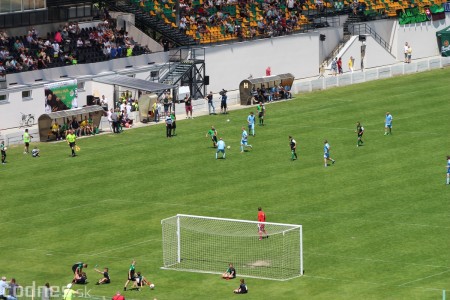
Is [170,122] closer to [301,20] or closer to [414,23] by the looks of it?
[301,20]

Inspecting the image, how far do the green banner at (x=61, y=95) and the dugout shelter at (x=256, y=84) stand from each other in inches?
498

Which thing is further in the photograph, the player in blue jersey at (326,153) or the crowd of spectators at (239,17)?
the crowd of spectators at (239,17)

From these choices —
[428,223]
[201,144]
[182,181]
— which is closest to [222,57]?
[201,144]

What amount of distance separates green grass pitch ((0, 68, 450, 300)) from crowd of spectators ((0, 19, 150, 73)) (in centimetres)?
804

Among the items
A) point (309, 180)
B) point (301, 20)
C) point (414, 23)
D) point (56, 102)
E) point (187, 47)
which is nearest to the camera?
point (309, 180)

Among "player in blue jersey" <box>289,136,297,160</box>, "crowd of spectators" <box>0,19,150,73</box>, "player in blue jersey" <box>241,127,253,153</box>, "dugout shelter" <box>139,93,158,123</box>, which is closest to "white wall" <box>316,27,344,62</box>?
"crowd of spectators" <box>0,19,150,73</box>

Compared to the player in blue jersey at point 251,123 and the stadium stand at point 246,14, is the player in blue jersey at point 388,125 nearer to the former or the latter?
the player in blue jersey at point 251,123

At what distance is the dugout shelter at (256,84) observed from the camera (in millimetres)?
94875

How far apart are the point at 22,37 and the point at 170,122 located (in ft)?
46.3

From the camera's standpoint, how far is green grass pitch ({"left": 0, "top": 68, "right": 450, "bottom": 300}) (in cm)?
5516

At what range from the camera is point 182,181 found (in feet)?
236

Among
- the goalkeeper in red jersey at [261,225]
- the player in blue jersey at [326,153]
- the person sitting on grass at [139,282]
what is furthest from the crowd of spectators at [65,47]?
the person sitting on grass at [139,282]

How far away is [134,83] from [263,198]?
25489 millimetres

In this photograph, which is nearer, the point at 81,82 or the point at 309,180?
the point at 309,180
